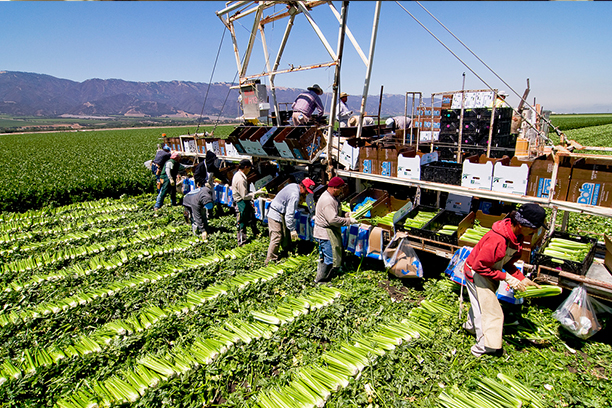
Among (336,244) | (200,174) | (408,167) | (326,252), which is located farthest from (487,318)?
(200,174)

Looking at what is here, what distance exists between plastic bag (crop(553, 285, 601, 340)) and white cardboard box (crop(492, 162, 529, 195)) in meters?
1.61

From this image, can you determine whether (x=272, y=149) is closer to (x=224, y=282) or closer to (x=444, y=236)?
(x=224, y=282)

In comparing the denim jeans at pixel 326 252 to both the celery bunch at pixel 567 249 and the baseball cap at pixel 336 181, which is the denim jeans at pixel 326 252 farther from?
the celery bunch at pixel 567 249

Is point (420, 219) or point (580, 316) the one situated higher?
point (420, 219)

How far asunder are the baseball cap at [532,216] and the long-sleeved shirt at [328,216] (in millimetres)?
2591

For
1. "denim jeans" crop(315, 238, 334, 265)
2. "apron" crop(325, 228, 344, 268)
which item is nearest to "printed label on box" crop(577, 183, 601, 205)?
"apron" crop(325, 228, 344, 268)

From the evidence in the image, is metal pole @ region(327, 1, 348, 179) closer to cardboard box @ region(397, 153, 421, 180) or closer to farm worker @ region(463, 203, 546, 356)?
cardboard box @ region(397, 153, 421, 180)

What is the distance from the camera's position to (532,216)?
366 centimetres

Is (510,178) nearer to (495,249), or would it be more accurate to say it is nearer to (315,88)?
(495,249)

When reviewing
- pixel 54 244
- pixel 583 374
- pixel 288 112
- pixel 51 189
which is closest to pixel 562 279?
pixel 583 374

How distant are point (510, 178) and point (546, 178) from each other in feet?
1.50

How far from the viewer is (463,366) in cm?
395

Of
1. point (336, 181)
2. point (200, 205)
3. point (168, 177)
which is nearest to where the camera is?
point (336, 181)

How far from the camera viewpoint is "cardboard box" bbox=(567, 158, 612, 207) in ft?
14.4
